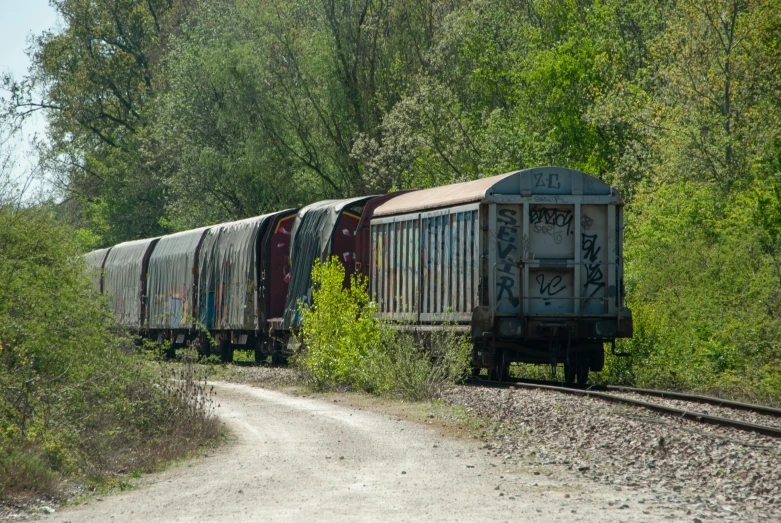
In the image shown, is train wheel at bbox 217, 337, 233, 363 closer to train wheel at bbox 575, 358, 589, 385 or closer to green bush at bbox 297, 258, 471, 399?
green bush at bbox 297, 258, 471, 399

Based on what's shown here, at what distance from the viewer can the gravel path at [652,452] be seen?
7.78 meters

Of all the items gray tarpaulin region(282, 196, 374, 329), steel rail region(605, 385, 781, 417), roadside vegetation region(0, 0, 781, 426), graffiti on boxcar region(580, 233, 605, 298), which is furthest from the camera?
gray tarpaulin region(282, 196, 374, 329)

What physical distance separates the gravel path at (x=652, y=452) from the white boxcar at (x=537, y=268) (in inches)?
108

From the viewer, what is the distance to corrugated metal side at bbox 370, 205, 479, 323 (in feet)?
52.8

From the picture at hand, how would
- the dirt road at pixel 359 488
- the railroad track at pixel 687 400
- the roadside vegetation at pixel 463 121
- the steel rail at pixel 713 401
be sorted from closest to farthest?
the dirt road at pixel 359 488
the railroad track at pixel 687 400
the steel rail at pixel 713 401
the roadside vegetation at pixel 463 121

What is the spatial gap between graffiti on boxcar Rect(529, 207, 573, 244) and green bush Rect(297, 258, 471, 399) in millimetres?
2195

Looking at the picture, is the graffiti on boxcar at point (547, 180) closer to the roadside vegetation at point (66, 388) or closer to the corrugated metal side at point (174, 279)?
the roadside vegetation at point (66, 388)

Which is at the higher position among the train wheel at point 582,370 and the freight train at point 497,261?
the freight train at point 497,261

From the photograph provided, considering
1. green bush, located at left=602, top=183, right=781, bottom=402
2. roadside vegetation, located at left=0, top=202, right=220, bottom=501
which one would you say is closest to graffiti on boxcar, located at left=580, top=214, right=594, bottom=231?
green bush, located at left=602, top=183, right=781, bottom=402

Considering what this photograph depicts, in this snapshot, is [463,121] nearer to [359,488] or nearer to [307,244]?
[307,244]

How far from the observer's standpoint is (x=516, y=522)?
6836 millimetres

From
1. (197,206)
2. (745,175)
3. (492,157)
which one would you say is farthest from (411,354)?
(197,206)

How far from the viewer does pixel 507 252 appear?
15.8 meters

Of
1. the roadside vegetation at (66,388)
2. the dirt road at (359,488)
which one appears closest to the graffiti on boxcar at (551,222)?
the dirt road at (359,488)
